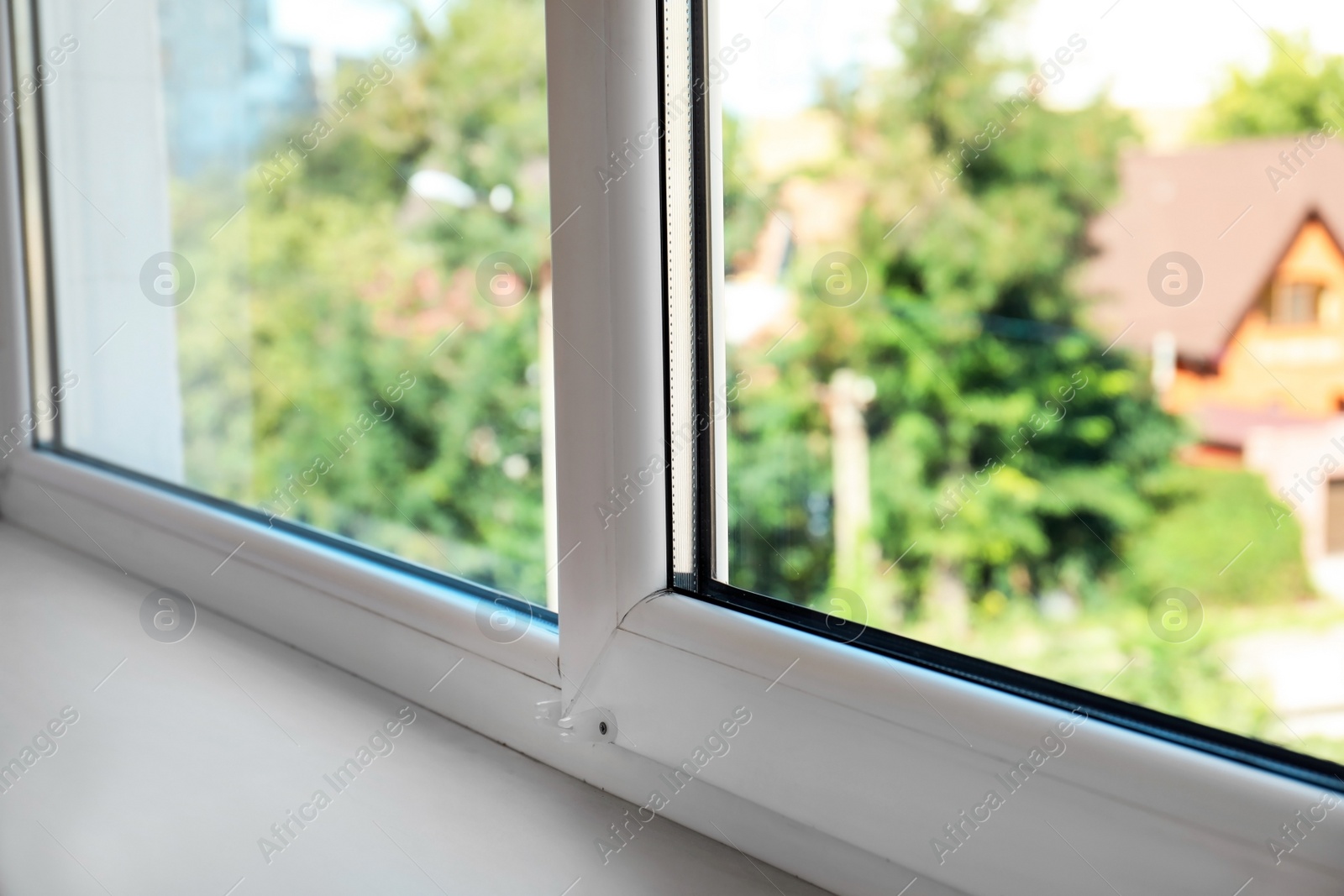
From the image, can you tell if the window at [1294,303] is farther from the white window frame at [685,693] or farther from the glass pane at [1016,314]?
the white window frame at [685,693]

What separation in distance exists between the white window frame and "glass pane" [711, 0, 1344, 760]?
215 centimetres

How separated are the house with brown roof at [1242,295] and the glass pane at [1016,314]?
14 mm

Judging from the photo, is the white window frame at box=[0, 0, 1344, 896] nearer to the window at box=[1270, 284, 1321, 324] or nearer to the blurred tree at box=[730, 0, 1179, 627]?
the window at box=[1270, 284, 1321, 324]

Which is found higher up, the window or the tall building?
the tall building

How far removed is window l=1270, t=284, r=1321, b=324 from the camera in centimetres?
173

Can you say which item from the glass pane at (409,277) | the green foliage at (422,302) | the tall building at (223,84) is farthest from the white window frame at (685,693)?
the green foliage at (422,302)

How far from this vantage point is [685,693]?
1.21 feet

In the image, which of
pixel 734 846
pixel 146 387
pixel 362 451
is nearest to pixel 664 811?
pixel 734 846

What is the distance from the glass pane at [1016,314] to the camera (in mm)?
2754

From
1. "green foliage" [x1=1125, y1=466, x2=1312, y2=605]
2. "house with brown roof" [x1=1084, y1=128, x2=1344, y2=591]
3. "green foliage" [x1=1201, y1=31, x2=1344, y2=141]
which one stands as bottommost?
"green foliage" [x1=1125, y1=466, x2=1312, y2=605]

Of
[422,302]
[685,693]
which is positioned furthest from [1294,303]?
[422,302]

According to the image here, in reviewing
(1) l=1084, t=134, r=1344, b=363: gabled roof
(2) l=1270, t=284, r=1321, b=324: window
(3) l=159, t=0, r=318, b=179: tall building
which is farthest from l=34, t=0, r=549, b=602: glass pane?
(2) l=1270, t=284, r=1321, b=324: window

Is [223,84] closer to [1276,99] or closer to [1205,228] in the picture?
[1276,99]

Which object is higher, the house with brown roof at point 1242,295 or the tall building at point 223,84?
the tall building at point 223,84
